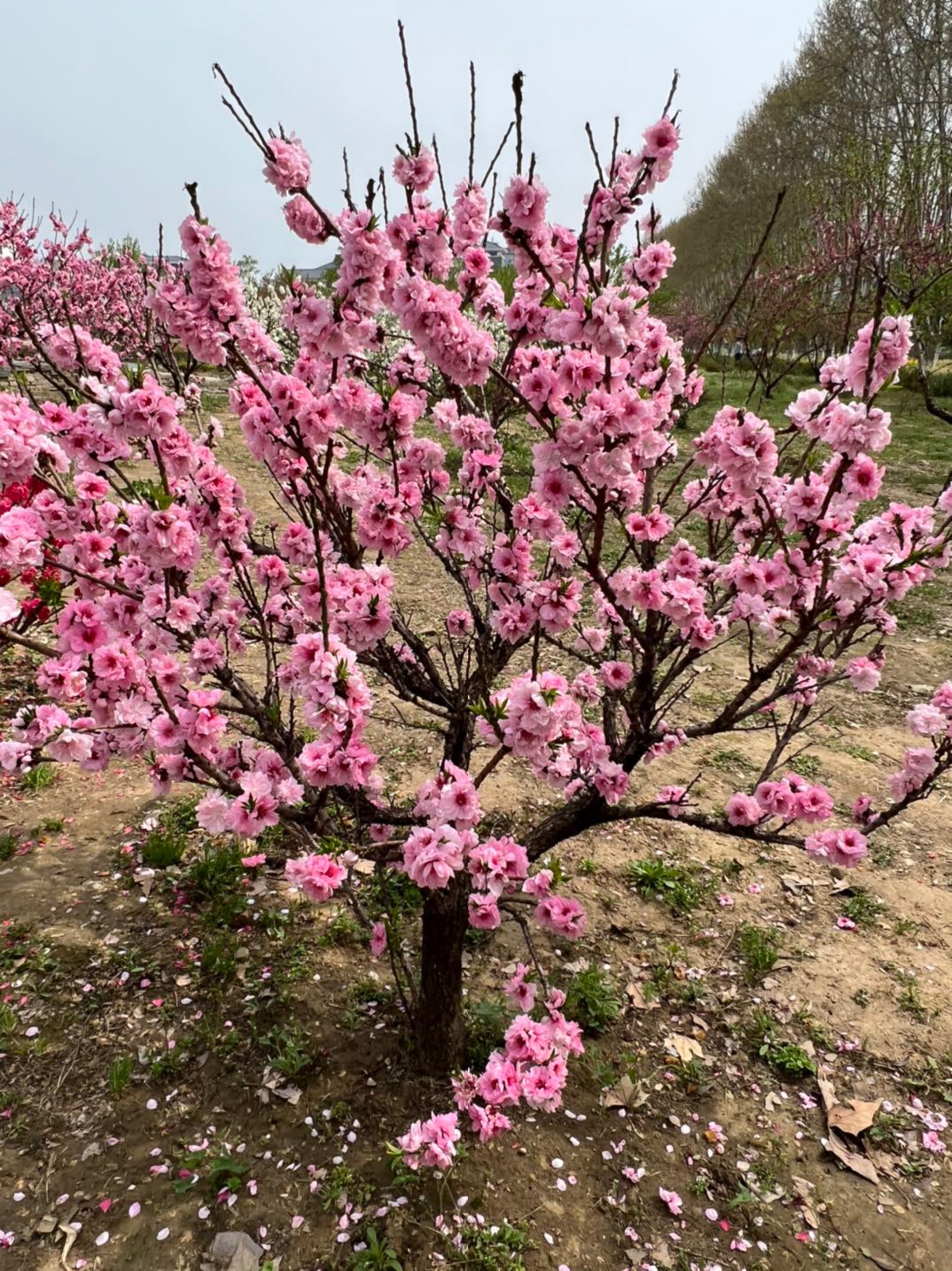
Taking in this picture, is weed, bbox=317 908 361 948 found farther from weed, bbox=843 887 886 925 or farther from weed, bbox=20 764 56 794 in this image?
weed, bbox=843 887 886 925

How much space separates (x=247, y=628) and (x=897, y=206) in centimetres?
2355

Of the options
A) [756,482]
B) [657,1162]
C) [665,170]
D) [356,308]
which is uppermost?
[665,170]

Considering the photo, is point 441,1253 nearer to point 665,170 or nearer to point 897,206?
point 665,170

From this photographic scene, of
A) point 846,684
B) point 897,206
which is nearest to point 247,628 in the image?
point 846,684

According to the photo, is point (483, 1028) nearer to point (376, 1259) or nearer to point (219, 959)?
point (376, 1259)

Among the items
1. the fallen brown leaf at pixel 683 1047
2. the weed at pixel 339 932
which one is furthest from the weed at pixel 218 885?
the fallen brown leaf at pixel 683 1047

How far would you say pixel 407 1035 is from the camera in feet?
9.93

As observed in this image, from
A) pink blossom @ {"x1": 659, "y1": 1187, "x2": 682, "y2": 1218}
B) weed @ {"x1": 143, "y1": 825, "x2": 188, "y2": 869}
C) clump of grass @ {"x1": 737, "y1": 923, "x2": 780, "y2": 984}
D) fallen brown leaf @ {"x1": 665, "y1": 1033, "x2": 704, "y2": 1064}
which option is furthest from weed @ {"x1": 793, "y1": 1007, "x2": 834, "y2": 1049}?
weed @ {"x1": 143, "y1": 825, "x2": 188, "y2": 869}

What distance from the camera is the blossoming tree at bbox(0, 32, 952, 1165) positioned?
6.59ft

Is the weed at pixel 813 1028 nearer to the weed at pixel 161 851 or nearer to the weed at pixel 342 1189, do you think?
the weed at pixel 342 1189

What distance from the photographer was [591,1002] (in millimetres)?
3266

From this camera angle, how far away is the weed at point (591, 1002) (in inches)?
127

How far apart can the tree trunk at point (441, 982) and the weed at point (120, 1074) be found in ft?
3.90

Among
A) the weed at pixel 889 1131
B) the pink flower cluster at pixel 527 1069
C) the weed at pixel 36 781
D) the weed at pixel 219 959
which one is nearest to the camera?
the pink flower cluster at pixel 527 1069
